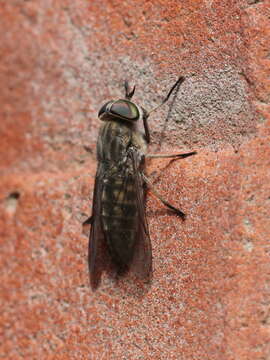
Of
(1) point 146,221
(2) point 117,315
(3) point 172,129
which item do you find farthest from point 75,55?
(2) point 117,315

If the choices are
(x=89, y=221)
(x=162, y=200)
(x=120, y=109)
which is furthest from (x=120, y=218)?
(x=120, y=109)

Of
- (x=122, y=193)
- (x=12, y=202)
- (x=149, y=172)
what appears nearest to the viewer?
(x=149, y=172)

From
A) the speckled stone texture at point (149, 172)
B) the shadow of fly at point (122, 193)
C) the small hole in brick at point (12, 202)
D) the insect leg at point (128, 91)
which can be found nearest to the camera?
the speckled stone texture at point (149, 172)

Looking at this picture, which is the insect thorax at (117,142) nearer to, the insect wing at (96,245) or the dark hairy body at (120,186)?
the dark hairy body at (120,186)

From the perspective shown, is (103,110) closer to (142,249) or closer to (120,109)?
(120,109)

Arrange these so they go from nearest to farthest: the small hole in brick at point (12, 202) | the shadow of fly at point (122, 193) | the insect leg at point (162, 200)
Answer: the insect leg at point (162, 200), the shadow of fly at point (122, 193), the small hole in brick at point (12, 202)

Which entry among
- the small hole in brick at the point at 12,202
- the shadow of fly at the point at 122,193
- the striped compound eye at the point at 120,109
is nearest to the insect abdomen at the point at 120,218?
the shadow of fly at the point at 122,193

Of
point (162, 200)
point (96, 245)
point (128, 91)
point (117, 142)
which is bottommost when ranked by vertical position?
point (96, 245)
